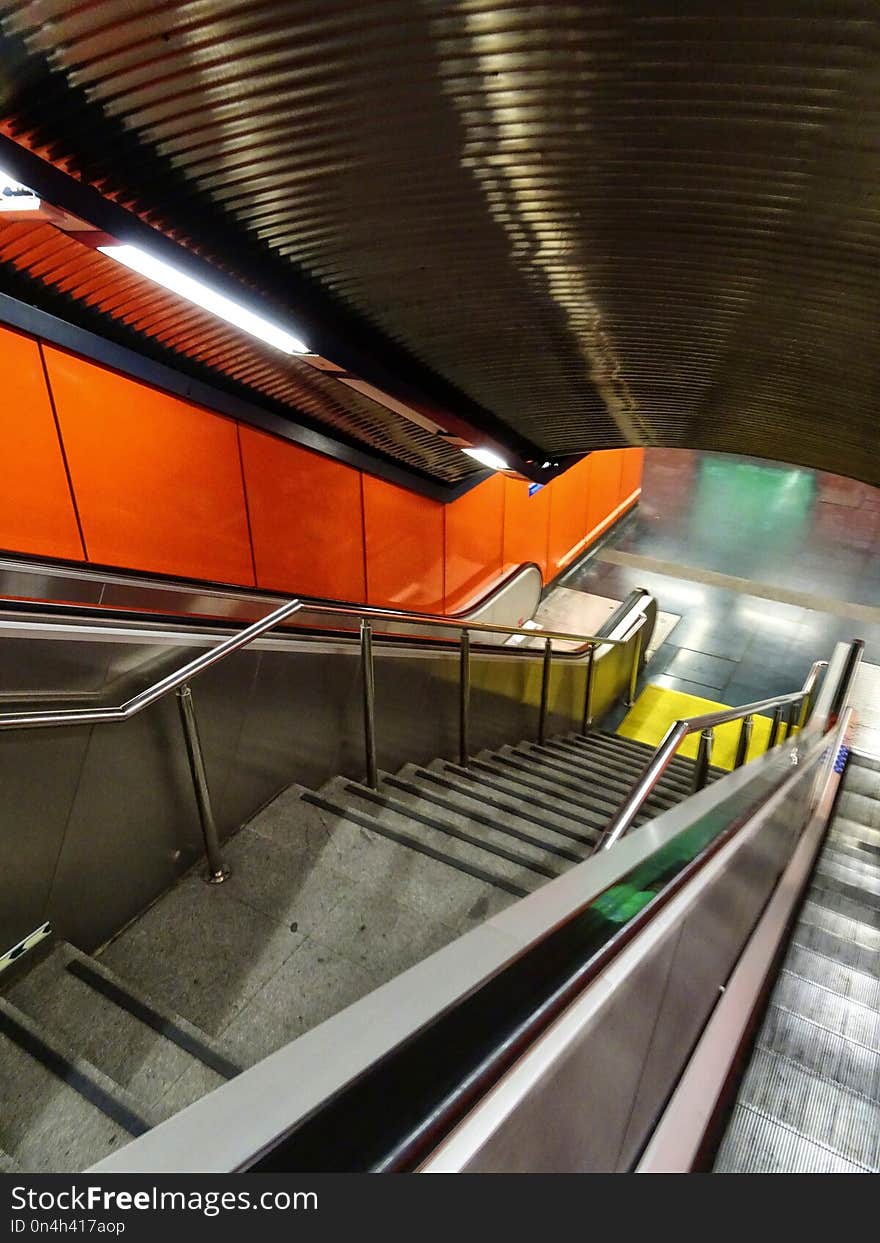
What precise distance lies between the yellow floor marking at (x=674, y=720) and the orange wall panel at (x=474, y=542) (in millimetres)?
2316

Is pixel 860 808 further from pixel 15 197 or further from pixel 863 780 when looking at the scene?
pixel 15 197

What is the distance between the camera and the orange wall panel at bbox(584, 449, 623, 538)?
36.1 ft

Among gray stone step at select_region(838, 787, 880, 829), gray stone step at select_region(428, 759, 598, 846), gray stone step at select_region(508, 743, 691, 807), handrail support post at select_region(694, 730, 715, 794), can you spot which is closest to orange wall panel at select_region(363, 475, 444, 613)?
gray stone step at select_region(508, 743, 691, 807)

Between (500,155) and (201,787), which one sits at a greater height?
(500,155)

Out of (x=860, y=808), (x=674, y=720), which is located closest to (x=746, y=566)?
(x=674, y=720)

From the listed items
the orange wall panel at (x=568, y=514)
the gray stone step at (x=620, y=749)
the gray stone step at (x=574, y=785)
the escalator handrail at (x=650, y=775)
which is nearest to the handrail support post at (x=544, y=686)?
the gray stone step at (x=620, y=749)

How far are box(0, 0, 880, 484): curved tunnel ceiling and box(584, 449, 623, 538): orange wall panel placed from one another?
24.4 ft

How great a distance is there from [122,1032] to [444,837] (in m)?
1.40

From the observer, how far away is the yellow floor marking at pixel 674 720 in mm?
7727

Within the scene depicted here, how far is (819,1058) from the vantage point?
1962mm

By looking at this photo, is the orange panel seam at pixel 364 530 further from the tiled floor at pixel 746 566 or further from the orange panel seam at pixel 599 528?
the orange panel seam at pixel 599 528

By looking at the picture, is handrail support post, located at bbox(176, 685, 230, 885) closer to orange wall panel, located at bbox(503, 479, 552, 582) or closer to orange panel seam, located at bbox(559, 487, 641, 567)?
orange wall panel, located at bbox(503, 479, 552, 582)

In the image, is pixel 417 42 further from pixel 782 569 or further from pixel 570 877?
pixel 782 569

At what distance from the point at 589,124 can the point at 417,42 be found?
523mm
